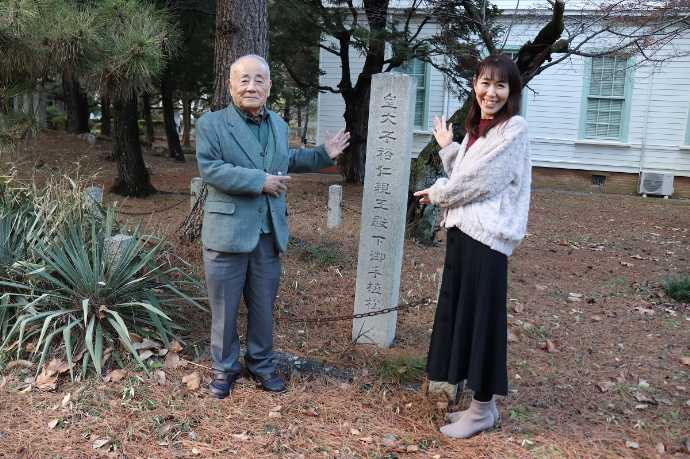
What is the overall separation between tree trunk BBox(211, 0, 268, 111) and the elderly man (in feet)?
7.88

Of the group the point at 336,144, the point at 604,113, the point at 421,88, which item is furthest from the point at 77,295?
the point at 604,113

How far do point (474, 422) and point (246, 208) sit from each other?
164 cm

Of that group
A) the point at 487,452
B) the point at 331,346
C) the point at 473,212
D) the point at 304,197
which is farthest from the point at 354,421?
the point at 304,197

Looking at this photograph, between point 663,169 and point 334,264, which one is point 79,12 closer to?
point 334,264

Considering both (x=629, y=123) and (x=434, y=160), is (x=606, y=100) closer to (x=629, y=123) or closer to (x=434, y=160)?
(x=629, y=123)

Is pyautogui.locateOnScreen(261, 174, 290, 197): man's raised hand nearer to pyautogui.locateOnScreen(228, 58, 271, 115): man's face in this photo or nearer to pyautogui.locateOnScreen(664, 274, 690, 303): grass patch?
pyautogui.locateOnScreen(228, 58, 271, 115): man's face

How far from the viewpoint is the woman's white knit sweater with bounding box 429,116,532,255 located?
2.69 meters

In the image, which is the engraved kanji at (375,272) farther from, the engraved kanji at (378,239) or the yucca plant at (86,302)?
the yucca plant at (86,302)

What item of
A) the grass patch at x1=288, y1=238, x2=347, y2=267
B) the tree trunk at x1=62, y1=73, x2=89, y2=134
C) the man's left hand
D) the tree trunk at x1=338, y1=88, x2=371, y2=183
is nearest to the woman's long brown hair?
the man's left hand

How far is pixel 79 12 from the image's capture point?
4590 mm

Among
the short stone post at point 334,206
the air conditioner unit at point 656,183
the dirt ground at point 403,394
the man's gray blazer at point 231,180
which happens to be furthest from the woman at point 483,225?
the air conditioner unit at point 656,183

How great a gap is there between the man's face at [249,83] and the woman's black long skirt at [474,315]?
1.23 metres

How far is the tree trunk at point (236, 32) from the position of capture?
17.6ft

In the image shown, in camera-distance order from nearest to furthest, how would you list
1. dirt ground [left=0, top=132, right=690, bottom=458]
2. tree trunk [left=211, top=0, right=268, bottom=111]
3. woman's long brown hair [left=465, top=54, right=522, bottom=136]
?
woman's long brown hair [left=465, top=54, right=522, bottom=136]
dirt ground [left=0, top=132, right=690, bottom=458]
tree trunk [left=211, top=0, right=268, bottom=111]
